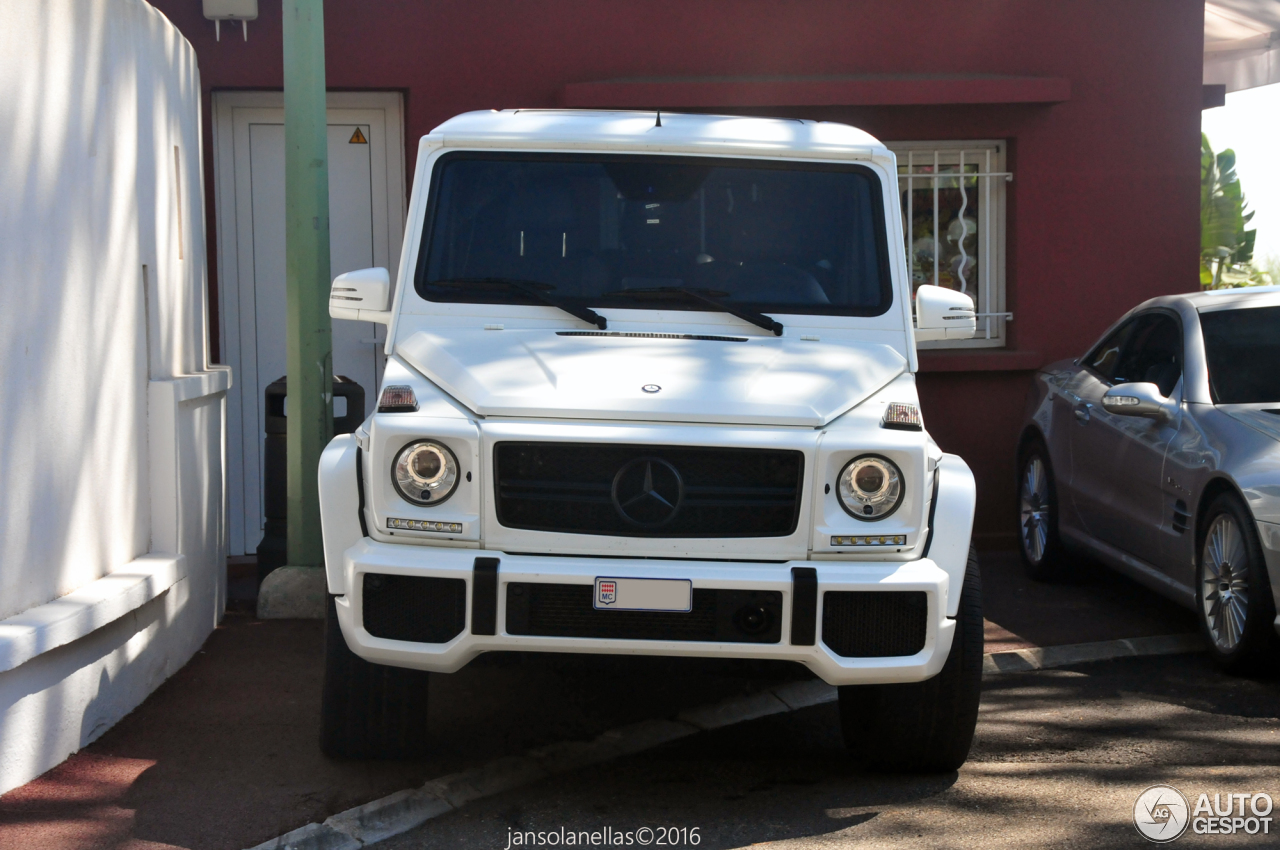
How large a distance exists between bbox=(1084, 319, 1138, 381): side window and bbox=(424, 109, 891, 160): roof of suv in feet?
9.40

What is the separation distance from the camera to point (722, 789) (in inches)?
179

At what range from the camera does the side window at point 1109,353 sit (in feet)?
24.5

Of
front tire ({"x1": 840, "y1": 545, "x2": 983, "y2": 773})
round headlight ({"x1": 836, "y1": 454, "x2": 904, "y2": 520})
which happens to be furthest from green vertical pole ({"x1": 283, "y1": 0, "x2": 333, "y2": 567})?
round headlight ({"x1": 836, "y1": 454, "x2": 904, "y2": 520})

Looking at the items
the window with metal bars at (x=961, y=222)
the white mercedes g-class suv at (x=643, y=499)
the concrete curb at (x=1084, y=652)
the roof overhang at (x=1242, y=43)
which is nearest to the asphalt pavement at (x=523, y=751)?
the concrete curb at (x=1084, y=652)

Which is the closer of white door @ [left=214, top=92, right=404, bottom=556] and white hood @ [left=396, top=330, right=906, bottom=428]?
white hood @ [left=396, top=330, right=906, bottom=428]

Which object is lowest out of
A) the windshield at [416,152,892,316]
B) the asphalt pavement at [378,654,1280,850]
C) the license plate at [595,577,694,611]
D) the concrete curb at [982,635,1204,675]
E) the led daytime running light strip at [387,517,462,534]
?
the asphalt pavement at [378,654,1280,850]

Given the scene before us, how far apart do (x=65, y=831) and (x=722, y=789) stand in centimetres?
204

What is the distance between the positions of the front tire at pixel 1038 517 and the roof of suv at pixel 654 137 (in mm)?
3430

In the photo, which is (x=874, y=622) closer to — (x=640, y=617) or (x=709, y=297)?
(x=640, y=617)

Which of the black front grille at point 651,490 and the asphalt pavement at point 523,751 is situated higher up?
the black front grille at point 651,490

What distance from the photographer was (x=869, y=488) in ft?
13.4

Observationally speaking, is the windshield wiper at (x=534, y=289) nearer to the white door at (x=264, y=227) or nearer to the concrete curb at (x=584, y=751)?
the concrete curb at (x=584, y=751)

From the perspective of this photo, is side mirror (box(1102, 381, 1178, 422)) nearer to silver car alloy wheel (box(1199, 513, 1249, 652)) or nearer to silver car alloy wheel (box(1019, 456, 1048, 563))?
silver car alloy wheel (box(1199, 513, 1249, 652))

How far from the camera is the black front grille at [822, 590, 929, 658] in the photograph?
3979 millimetres
